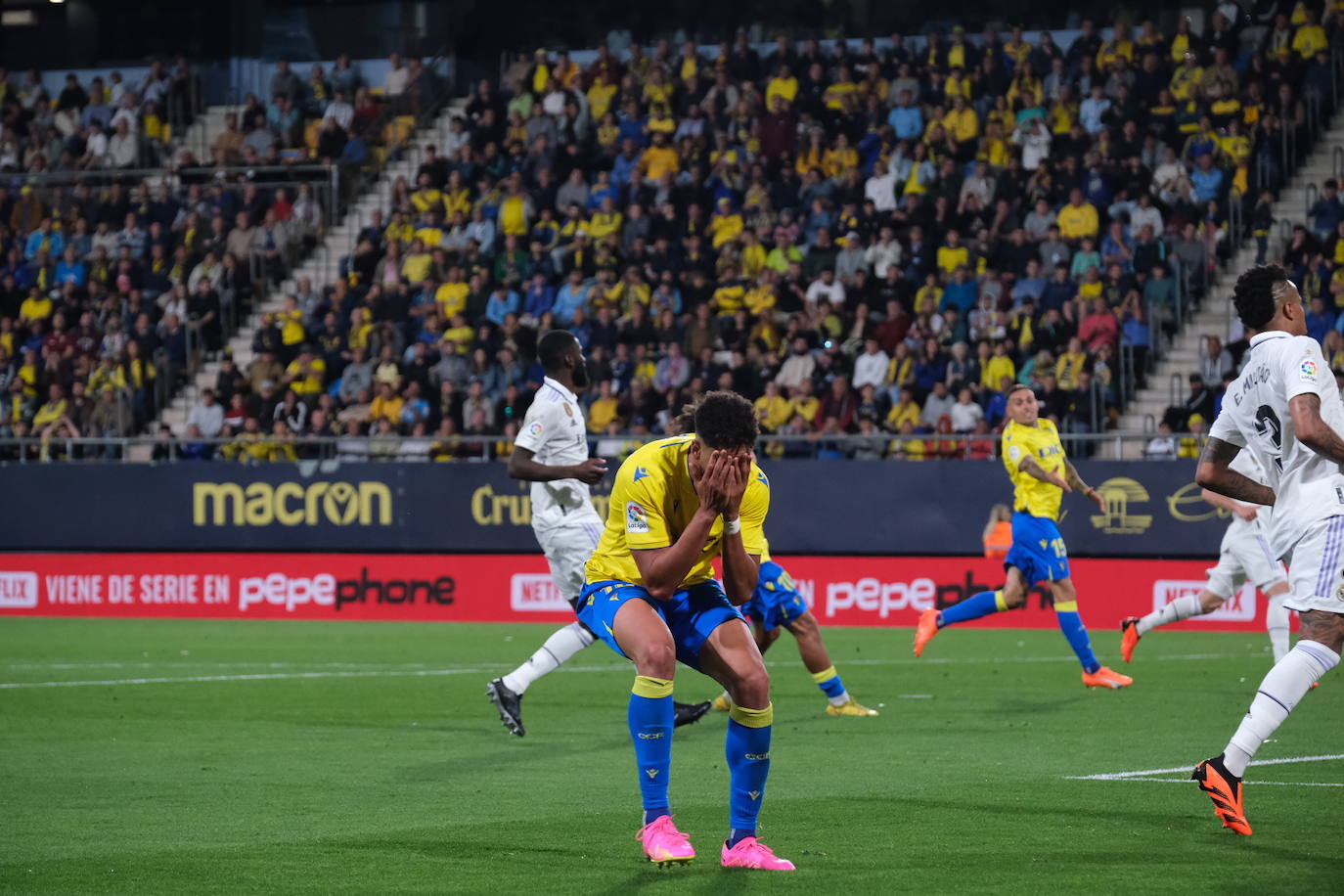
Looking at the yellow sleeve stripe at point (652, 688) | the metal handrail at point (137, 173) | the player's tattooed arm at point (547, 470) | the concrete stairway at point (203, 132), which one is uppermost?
the concrete stairway at point (203, 132)

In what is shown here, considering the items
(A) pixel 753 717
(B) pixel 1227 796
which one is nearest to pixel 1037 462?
(B) pixel 1227 796

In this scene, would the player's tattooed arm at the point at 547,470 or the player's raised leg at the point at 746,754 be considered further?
the player's tattooed arm at the point at 547,470

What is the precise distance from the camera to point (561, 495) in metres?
12.8

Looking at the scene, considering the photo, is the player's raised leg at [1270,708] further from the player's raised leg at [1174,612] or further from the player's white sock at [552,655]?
the player's raised leg at [1174,612]

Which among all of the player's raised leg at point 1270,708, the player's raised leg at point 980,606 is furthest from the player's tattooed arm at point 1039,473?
the player's raised leg at point 1270,708

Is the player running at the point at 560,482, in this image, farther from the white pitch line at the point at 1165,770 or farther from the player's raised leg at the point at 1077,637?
the player's raised leg at the point at 1077,637

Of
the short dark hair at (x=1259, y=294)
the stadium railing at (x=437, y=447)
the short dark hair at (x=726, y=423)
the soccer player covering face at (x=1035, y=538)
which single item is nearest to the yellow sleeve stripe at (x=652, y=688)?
the short dark hair at (x=726, y=423)

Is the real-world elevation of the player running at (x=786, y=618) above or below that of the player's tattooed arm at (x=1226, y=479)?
below

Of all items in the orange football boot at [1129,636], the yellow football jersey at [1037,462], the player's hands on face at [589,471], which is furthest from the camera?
the orange football boot at [1129,636]

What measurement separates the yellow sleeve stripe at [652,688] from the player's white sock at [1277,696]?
246cm

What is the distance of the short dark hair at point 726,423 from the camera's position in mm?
7102

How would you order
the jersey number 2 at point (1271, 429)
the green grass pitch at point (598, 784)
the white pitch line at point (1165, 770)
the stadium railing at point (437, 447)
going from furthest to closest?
the stadium railing at point (437, 447) → the white pitch line at point (1165, 770) → the jersey number 2 at point (1271, 429) → the green grass pitch at point (598, 784)

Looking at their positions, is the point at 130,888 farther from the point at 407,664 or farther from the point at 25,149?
the point at 25,149

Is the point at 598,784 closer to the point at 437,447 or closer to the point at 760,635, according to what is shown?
the point at 760,635
